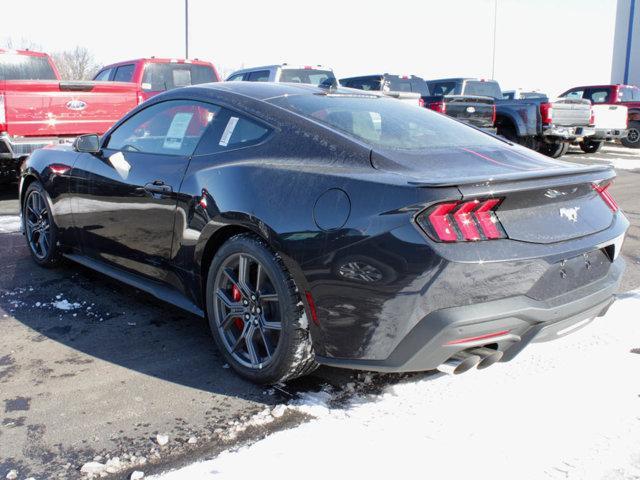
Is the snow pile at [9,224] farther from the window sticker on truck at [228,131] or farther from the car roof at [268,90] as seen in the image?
the window sticker on truck at [228,131]

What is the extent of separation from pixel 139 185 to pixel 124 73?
8059 millimetres

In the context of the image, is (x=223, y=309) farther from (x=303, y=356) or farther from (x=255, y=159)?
(x=255, y=159)

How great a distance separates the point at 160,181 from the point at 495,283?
196 centimetres

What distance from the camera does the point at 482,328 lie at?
2.48m

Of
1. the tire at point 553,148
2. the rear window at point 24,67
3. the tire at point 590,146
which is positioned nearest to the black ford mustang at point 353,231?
the rear window at point 24,67

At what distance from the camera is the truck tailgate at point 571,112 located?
14266 mm

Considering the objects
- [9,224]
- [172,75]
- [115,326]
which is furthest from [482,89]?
[115,326]

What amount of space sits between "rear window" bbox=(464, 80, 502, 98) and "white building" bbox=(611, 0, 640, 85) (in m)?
21.6

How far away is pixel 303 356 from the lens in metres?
2.90

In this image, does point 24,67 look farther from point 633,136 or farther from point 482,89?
point 633,136

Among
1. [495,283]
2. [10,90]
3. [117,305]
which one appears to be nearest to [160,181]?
[117,305]

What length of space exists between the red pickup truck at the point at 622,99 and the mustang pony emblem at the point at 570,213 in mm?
17599

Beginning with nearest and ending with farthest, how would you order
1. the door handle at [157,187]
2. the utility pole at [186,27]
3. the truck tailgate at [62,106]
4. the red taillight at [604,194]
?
the red taillight at [604,194] → the door handle at [157,187] → the truck tailgate at [62,106] → the utility pole at [186,27]

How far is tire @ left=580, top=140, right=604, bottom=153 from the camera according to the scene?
17.9m
